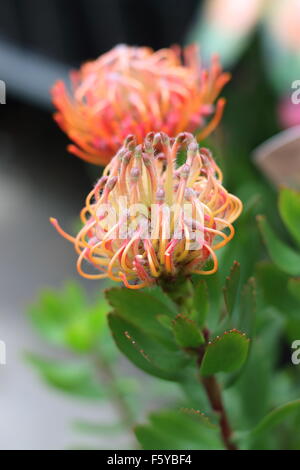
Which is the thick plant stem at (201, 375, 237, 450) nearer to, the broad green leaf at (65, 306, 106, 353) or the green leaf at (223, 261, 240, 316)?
the green leaf at (223, 261, 240, 316)

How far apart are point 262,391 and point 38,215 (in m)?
0.74

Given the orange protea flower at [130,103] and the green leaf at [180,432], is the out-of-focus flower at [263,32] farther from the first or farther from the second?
the green leaf at [180,432]

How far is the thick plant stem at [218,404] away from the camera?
0.34 meters

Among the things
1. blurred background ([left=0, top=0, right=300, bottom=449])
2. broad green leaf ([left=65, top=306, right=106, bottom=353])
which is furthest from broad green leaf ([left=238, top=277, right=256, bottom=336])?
blurred background ([left=0, top=0, right=300, bottom=449])

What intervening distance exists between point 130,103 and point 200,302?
0.12 m

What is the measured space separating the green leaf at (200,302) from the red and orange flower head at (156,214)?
13 millimetres

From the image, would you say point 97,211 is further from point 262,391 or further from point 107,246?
point 262,391

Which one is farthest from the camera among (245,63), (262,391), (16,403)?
(16,403)

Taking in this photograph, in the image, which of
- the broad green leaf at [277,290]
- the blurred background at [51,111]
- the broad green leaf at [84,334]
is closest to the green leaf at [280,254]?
the broad green leaf at [277,290]

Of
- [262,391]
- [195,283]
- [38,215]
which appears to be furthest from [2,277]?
[195,283]

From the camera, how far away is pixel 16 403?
107 cm

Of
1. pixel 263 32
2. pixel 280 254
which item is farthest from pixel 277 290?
pixel 263 32

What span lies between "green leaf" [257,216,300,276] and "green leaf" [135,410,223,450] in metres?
0.10

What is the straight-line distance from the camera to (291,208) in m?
0.36
